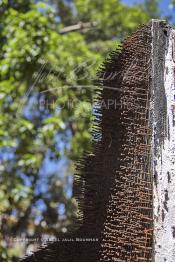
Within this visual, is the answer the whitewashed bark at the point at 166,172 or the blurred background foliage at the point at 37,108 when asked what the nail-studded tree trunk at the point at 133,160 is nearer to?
the whitewashed bark at the point at 166,172

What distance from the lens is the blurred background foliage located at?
6758 millimetres

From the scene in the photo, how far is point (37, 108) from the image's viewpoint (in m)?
8.29

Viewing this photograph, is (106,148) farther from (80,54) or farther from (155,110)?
(80,54)

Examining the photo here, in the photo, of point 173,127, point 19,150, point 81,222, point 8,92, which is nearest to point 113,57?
point 173,127

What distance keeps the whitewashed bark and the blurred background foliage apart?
8.51 ft

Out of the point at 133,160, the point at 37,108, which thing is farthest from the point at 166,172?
the point at 37,108

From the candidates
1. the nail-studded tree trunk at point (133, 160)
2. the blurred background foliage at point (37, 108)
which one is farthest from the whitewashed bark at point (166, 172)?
the blurred background foliage at point (37, 108)

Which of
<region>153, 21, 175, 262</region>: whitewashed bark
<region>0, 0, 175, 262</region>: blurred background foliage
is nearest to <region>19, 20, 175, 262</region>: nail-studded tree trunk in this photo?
<region>153, 21, 175, 262</region>: whitewashed bark

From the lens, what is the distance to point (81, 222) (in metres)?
3.23

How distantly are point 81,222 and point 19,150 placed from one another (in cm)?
441

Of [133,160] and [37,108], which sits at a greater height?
[37,108]

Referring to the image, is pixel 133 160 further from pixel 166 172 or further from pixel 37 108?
pixel 37 108

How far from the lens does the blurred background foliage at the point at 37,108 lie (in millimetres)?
6758

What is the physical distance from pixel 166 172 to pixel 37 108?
597cm
